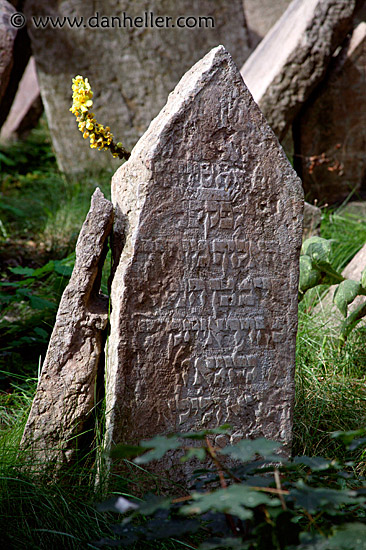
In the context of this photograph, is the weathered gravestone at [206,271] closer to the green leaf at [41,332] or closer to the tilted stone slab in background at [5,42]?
the green leaf at [41,332]

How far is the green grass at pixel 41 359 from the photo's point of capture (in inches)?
A: 60.4

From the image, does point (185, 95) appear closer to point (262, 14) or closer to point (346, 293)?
point (346, 293)

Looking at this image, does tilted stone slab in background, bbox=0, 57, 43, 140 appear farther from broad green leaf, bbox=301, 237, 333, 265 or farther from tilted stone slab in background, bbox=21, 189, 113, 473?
tilted stone slab in background, bbox=21, 189, 113, 473

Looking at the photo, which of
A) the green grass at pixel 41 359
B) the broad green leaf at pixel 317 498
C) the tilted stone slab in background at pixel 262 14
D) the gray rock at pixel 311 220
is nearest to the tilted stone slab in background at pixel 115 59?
the green grass at pixel 41 359

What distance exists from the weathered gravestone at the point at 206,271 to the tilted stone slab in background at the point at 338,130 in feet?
6.19

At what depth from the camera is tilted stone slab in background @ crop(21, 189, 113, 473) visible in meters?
1.69

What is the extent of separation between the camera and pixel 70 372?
5.61 feet

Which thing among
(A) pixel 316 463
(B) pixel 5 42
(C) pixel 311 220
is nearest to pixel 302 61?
(C) pixel 311 220

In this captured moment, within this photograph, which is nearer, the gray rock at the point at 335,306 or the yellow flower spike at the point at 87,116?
the yellow flower spike at the point at 87,116

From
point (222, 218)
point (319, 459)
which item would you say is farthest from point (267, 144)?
point (319, 459)

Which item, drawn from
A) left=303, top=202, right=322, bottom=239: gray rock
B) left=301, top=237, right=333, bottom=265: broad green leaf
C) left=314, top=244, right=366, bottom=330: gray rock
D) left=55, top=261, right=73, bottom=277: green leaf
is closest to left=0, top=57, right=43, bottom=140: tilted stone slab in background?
left=55, top=261, right=73, bottom=277: green leaf

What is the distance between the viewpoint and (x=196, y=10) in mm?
4406

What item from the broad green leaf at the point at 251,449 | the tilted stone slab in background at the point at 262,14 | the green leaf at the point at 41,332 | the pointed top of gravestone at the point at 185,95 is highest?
the tilted stone slab in background at the point at 262,14

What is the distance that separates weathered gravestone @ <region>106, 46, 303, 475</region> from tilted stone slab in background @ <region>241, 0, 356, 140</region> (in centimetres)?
169
